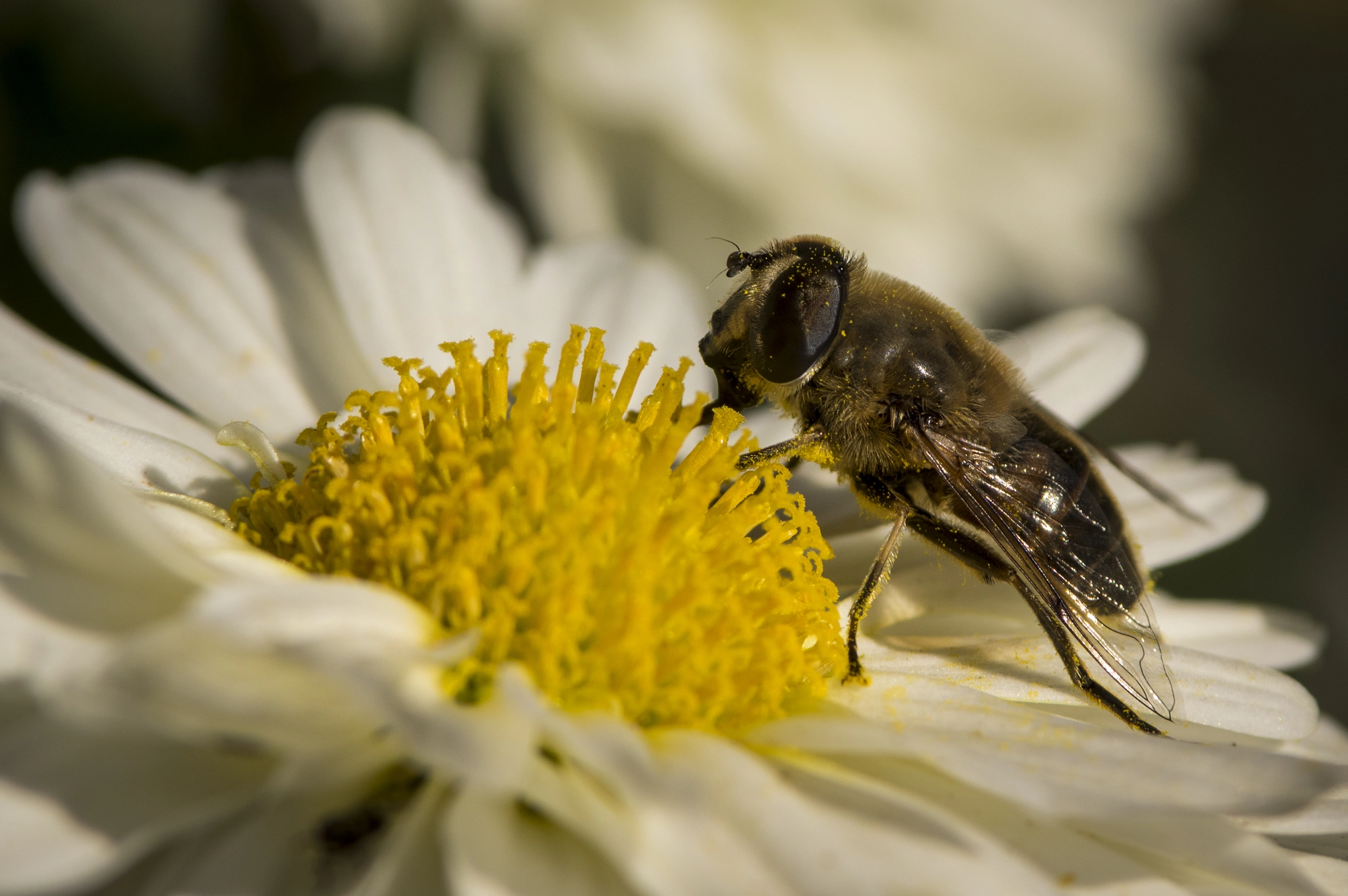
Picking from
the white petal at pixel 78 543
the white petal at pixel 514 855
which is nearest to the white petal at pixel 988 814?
the white petal at pixel 514 855

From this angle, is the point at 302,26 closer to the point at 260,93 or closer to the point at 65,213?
the point at 260,93

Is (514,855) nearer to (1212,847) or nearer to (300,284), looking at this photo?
(1212,847)

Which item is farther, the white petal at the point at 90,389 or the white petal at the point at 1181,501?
the white petal at the point at 1181,501

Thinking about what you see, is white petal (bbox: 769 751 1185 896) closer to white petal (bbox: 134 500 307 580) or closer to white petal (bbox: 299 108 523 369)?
white petal (bbox: 134 500 307 580)

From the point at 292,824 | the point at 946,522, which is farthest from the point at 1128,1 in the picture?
the point at 292,824

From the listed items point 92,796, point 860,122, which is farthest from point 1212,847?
point 860,122

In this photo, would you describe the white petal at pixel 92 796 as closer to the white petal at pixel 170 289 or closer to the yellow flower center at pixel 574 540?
the yellow flower center at pixel 574 540
